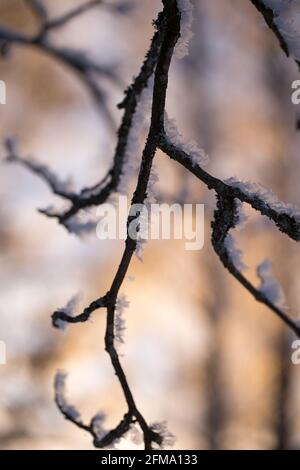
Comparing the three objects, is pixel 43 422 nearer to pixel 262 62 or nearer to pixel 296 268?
pixel 296 268

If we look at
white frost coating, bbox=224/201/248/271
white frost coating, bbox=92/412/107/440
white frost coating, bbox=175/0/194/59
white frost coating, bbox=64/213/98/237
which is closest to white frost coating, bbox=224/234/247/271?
white frost coating, bbox=224/201/248/271

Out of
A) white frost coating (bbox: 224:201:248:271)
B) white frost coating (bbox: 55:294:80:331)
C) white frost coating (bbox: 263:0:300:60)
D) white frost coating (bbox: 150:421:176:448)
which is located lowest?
white frost coating (bbox: 150:421:176:448)

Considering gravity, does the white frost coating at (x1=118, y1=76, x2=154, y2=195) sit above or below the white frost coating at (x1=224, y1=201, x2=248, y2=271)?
above

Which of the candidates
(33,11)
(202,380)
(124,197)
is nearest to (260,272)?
(124,197)

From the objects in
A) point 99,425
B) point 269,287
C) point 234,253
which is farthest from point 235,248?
point 99,425

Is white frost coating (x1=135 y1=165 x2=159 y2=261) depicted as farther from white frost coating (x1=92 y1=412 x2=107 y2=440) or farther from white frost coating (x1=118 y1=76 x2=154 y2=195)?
white frost coating (x1=92 y1=412 x2=107 y2=440)

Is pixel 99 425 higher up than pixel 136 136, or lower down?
lower down

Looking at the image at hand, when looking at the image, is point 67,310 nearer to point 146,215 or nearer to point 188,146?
point 146,215
